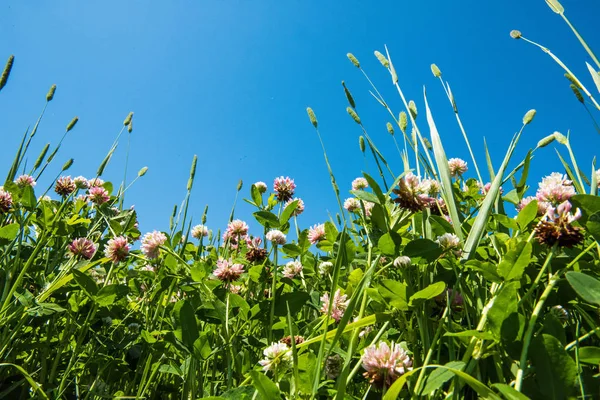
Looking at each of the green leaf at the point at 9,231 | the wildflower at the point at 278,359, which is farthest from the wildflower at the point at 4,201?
the wildflower at the point at 278,359

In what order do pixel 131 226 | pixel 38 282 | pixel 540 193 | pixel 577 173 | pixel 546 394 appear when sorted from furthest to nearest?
pixel 131 226
pixel 38 282
pixel 577 173
pixel 540 193
pixel 546 394

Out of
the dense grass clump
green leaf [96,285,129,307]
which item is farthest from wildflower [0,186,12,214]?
green leaf [96,285,129,307]

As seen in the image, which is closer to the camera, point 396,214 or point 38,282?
point 396,214

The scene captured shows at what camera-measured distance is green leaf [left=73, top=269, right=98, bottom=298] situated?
1065 mm

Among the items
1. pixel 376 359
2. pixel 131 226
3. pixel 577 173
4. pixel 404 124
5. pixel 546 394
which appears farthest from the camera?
pixel 131 226

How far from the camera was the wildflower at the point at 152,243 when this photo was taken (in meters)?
1.34

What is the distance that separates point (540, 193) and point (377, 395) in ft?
1.56

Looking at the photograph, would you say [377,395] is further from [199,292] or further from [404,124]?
[404,124]

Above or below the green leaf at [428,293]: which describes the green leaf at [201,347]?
below

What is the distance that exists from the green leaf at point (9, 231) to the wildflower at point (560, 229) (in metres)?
1.25

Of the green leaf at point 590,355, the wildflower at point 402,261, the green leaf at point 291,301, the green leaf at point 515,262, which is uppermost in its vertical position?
the green leaf at point 291,301

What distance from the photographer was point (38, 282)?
1308 mm

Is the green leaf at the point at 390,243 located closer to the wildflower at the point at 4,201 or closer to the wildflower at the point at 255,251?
the wildflower at the point at 255,251

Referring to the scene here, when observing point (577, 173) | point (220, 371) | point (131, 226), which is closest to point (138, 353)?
point (220, 371)
